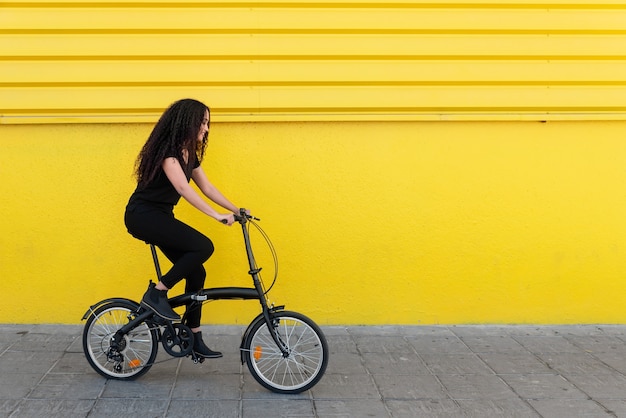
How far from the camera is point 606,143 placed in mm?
6082

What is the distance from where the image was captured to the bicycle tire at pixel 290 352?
4.52 metres

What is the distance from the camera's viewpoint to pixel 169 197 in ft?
15.4

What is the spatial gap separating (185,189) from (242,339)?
1042mm

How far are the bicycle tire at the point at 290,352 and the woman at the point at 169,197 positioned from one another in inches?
21.6

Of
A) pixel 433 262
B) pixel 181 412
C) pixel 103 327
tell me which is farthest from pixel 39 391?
pixel 433 262

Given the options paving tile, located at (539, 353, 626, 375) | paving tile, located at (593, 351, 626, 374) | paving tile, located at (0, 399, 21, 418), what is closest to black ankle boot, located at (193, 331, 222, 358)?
paving tile, located at (0, 399, 21, 418)

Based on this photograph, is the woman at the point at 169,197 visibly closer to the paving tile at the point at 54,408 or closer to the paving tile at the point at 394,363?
the paving tile at the point at 54,408

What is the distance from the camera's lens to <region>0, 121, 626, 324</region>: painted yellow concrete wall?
19.3 ft

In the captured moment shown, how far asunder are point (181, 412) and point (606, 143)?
13.5 ft

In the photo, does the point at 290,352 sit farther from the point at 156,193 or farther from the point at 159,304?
the point at 156,193

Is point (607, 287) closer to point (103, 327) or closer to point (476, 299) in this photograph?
point (476, 299)

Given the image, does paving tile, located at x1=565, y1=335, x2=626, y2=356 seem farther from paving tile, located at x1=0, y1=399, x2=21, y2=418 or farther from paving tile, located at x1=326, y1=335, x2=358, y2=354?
paving tile, located at x1=0, y1=399, x2=21, y2=418

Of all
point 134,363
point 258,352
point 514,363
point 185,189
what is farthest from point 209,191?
point 514,363

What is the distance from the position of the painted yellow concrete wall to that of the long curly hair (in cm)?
122
